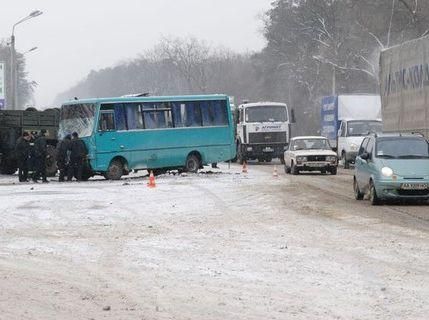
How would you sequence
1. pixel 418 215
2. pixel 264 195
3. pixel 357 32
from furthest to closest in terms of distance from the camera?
pixel 357 32 < pixel 264 195 < pixel 418 215

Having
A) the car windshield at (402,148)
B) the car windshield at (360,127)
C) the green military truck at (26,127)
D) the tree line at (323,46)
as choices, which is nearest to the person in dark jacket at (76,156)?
the green military truck at (26,127)

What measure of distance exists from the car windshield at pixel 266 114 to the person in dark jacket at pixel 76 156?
16116 mm

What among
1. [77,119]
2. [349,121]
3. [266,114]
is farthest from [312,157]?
[266,114]

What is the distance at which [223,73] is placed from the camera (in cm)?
12800

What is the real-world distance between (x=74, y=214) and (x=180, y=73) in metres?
110

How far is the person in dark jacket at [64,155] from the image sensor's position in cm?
2719

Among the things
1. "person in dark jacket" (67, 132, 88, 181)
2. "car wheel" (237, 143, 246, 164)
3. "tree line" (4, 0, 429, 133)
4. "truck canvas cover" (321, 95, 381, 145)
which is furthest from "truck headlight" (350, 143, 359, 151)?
"tree line" (4, 0, 429, 133)

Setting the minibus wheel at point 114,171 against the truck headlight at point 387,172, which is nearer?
the truck headlight at point 387,172

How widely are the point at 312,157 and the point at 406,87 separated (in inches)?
413

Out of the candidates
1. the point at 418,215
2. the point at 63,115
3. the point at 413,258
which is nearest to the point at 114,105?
the point at 63,115

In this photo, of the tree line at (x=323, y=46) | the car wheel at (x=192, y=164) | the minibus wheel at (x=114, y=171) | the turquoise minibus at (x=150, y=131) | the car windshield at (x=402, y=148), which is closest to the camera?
the car windshield at (x=402, y=148)

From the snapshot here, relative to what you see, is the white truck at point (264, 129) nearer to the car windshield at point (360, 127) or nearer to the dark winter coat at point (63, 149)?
the car windshield at point (360, 127)

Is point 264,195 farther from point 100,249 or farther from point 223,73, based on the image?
point 223,73

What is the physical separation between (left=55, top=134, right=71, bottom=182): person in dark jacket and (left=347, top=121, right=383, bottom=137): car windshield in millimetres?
14649
